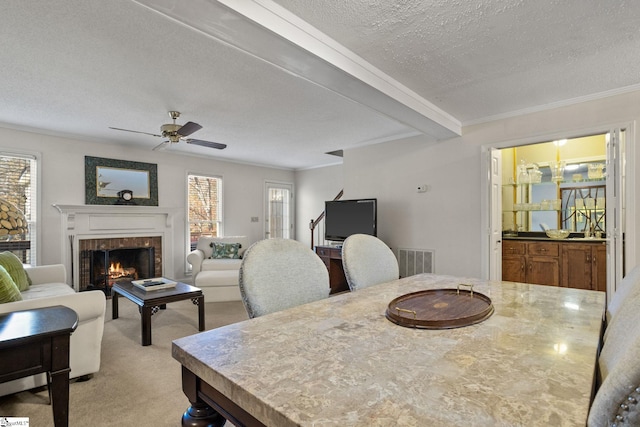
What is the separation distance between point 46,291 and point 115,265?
1963 mm

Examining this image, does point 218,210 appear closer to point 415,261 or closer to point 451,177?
point 415,261

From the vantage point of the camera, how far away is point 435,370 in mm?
764

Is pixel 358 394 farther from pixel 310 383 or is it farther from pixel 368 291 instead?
pixel 368 291

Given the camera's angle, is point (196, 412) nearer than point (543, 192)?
Yes

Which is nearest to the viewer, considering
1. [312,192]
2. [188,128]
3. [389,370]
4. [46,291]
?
[389,370]

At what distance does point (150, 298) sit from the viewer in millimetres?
3125

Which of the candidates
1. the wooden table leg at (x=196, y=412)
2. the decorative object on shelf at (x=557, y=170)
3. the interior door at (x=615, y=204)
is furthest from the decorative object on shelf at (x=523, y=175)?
the wooden table leg at (x=196, y=412)

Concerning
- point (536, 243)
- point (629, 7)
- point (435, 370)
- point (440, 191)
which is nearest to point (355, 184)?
point (440, 191)

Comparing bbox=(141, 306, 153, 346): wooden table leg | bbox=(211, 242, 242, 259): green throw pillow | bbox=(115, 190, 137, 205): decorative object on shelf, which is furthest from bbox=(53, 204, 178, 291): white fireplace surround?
bbox=(141, 306, 153, 346): wooden table leg

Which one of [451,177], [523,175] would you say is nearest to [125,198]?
[451,177]

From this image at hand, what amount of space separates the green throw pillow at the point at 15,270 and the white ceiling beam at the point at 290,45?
9.91 ft

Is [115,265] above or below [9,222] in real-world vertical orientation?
below

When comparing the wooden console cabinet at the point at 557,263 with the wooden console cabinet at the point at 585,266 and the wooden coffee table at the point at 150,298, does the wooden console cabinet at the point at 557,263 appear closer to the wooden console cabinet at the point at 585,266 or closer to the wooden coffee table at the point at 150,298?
the wooden console cabinet at the point at 585,266

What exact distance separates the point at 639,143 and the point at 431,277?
260 centimetres
